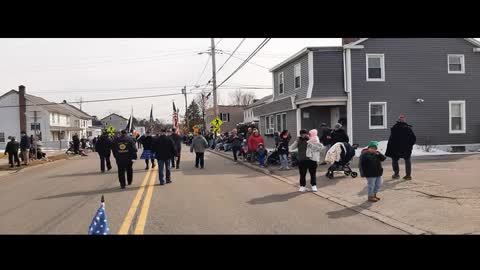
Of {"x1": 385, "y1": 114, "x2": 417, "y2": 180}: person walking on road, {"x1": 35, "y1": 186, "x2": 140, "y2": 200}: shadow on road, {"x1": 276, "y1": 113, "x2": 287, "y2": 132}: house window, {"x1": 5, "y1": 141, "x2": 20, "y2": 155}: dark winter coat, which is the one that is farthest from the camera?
{"x1": 276, "y1": 113, "x2": 287, "y2": 132}: house window

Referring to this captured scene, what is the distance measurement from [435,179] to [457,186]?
1.44m

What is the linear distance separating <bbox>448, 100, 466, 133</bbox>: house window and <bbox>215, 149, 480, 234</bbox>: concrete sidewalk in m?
11.2

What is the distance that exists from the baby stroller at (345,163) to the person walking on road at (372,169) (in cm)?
366

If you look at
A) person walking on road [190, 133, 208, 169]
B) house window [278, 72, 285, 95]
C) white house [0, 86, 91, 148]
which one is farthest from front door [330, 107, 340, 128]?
white house [0, 86, 91, 148]

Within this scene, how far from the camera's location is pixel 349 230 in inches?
297

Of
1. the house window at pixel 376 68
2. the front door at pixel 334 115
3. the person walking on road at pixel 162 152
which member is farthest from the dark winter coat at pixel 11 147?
the house window at pixel 376 68

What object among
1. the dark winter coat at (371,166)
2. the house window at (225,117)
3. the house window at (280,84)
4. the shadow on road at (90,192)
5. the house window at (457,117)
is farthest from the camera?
the house window at (225,117)

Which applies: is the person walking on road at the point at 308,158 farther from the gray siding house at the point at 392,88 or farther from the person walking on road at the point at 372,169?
the gray siding house at the point at 392,88

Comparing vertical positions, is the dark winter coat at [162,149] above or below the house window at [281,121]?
below

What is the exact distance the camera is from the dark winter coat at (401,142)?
1299cm

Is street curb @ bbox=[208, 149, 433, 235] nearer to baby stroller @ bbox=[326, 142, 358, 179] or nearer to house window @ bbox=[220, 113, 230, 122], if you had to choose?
baby stroller @ bbox=[326, 142, 358, 179]

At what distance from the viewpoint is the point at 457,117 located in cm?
2595

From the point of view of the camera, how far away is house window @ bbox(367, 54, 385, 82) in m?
25.0
